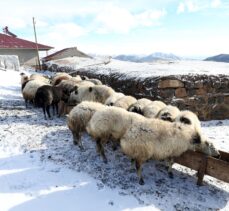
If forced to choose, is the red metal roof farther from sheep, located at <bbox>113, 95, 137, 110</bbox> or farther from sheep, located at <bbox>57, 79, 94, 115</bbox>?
sheep, located at <bbox>113, 95, 137, 110</bbox>

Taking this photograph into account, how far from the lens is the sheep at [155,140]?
5707mm

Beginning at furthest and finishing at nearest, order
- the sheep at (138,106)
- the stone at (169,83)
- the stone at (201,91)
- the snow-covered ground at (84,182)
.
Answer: the stone at (201,91) → the stone at (169,83) → the sheep at (138,106) → the snow-covered ground at (84,182)

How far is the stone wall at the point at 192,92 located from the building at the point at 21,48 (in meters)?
28.0

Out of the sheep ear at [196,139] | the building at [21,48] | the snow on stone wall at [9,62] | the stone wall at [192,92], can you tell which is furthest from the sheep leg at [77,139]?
the building at [21,48]

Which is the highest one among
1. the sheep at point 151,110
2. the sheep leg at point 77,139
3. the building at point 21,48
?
the building at point 21,48

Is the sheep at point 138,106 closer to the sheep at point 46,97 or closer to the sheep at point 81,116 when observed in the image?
the sheep at point 81,116

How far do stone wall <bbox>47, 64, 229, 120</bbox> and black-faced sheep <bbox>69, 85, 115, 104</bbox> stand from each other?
1471mm

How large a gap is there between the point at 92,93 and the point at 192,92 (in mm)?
3536

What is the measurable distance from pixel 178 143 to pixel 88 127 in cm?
201

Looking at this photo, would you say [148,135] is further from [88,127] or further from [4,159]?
[4,159]

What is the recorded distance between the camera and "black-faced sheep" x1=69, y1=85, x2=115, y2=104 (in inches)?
401

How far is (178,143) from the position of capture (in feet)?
19.6

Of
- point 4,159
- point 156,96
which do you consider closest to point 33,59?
point 156,96

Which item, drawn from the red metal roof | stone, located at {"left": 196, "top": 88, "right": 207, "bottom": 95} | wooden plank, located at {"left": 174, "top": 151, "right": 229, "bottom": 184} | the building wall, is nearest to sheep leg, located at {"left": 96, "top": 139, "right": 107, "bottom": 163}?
wooden plank, located at {"left": 174, "top": 151, "right": 229, "bottom": 184}
